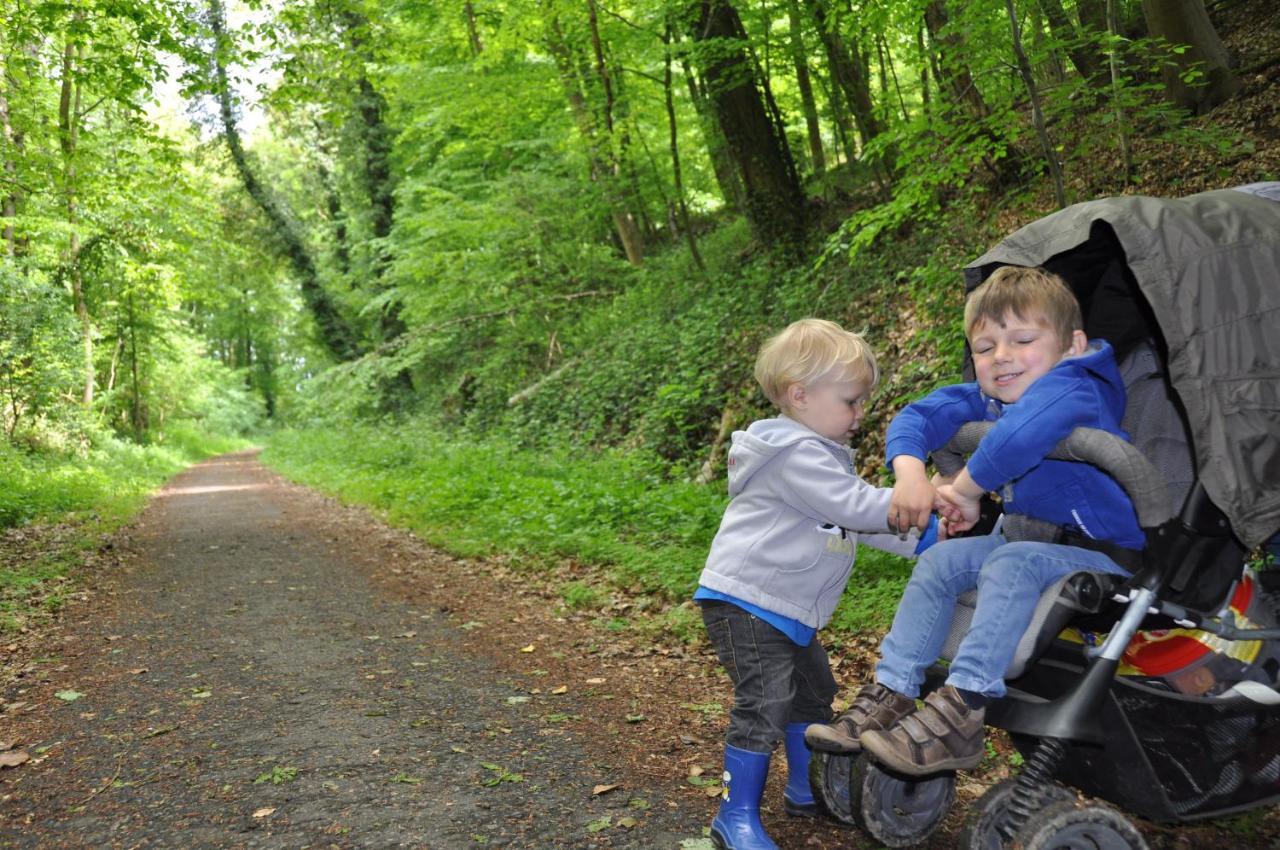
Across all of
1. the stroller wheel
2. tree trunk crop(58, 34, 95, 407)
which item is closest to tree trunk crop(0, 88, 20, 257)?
tree trunk crop(58, 34, 95, 407)

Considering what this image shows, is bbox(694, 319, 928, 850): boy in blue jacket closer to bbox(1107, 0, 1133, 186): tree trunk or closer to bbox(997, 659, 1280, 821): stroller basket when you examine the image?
bbox(997, 659, 1280, 821): stroller basket

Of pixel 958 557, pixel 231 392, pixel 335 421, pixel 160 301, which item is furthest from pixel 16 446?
pixel 231 392

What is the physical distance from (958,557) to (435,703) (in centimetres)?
306

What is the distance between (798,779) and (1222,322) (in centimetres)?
208

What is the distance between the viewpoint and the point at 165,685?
17.2 ft

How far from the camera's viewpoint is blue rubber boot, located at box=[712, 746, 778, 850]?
2941 mm

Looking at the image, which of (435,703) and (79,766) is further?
(435,703)

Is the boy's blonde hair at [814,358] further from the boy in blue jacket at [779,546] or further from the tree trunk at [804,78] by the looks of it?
the tree trunk at [804,78]

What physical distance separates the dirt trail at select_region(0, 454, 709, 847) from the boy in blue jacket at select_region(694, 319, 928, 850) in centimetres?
49

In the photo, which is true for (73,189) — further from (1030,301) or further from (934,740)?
(934,740)

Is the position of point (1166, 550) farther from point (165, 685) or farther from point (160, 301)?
point (160, 301)

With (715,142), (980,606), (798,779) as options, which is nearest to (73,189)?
(715,142)

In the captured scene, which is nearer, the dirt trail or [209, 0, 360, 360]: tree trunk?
the dirt trail

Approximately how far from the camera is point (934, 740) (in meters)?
2.50
